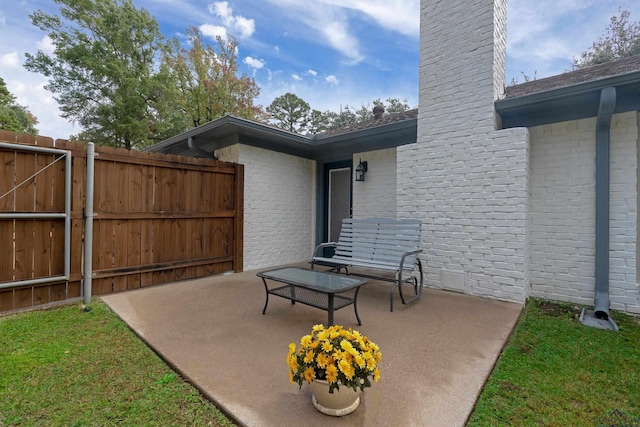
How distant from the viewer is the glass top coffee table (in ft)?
8.84

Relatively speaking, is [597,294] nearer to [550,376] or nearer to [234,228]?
[550,376]

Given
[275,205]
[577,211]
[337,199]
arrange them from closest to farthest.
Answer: [577,211] → [275,205] → [337,199]

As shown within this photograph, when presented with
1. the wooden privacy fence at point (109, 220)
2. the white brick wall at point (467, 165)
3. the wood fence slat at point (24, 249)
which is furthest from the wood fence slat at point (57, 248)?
the white brick wall at point (467, 165)

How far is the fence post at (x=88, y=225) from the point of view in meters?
3.62

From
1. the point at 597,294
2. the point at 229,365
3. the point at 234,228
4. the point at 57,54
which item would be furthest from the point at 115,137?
A: the point at 597,294

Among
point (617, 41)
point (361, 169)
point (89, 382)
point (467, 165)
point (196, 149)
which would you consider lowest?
point (89, 382)

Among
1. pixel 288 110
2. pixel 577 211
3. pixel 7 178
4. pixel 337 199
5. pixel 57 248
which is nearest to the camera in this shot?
pixel 7 178

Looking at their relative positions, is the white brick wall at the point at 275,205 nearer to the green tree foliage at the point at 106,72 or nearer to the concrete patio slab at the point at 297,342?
the concrete patio slab at the point at 297,342

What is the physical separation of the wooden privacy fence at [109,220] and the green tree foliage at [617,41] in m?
15.7

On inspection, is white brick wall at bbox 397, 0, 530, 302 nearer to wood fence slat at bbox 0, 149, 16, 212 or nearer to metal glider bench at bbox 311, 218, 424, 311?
metal glider bench at bbox 311, 218, 424, 311

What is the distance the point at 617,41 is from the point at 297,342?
17445 mm

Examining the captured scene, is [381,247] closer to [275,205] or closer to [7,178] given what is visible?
[275,205]

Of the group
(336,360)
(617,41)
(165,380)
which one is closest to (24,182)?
(165,380)

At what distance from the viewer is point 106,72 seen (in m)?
12.4
